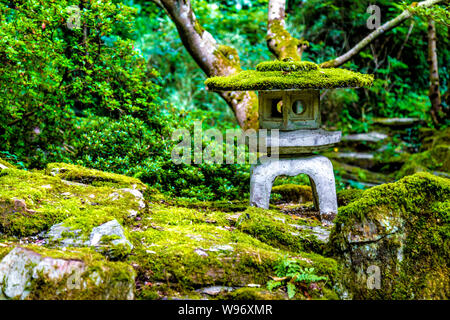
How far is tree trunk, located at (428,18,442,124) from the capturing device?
8.36 m

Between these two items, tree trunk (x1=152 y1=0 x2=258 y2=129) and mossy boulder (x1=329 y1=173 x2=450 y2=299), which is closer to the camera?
mossy boulder (x1=329 y1=173 x2=450 y2=299)

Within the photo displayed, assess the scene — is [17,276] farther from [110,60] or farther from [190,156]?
[110,60]

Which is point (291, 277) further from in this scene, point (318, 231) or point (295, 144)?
point (295, 144)

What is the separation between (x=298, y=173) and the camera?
4.38m

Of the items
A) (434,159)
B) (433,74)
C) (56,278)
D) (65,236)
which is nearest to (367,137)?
(433,74)

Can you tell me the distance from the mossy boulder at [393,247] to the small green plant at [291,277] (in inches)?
13.3

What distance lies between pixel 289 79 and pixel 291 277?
6.06ft

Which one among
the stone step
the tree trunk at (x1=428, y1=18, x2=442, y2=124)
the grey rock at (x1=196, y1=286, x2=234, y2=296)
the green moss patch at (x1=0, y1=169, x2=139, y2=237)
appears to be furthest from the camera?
the stone step

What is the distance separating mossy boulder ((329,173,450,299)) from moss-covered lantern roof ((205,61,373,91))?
3.86 feet

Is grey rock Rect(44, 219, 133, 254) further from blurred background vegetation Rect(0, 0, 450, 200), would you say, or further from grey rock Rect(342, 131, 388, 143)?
grey rock Rect(342, 131, 388, 143)

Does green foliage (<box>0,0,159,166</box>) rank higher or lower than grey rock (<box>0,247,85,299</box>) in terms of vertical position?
higher

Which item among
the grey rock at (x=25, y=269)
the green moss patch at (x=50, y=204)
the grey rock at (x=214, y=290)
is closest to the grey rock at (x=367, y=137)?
the green moss patch at (x=50, y=204)

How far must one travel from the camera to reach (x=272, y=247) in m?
3.53

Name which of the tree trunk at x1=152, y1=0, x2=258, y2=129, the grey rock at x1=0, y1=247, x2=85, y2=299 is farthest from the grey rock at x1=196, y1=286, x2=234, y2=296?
the tree trunk at x1=152, y1=0, x2=258, y2=129
